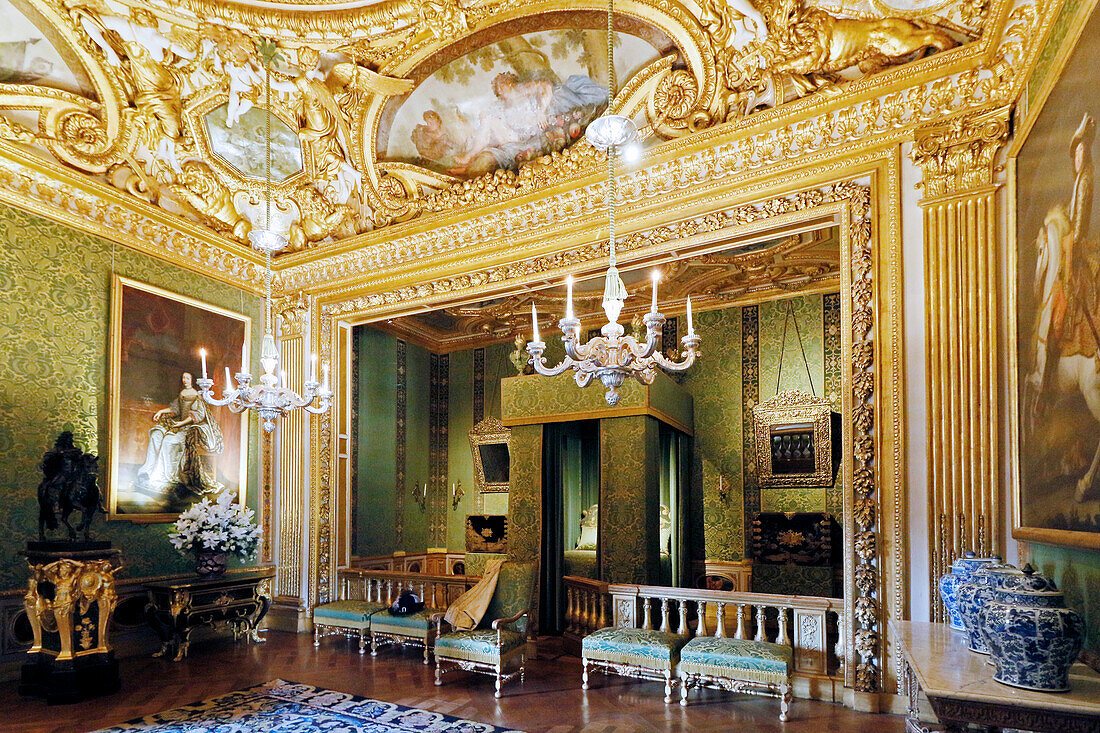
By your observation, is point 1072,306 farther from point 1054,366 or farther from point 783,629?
point 783,629

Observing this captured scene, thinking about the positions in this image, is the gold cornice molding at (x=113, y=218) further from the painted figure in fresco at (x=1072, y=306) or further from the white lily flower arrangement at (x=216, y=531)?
the painted figure in fresco at (x=1072, y=306)

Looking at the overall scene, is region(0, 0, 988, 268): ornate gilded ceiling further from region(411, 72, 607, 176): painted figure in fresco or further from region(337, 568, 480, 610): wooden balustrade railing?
region(337, 568, 480, 610): wooden balustrade railing

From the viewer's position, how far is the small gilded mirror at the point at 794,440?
9750 mm

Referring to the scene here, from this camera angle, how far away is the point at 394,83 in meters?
→ 7.09

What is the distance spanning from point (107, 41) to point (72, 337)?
2891 mm

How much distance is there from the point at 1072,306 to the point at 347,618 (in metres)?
6.93

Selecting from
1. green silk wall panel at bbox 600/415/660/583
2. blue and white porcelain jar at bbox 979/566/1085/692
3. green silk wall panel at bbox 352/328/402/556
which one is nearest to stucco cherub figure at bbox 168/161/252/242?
green silk wall panel at bbox 352/328/402/556

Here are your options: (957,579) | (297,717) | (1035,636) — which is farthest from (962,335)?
(297,717)

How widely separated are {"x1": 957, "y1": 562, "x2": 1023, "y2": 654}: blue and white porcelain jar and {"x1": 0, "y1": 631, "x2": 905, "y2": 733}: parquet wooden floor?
2050 mm

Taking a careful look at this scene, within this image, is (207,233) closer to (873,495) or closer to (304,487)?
(304,487)

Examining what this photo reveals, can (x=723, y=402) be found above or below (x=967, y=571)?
above

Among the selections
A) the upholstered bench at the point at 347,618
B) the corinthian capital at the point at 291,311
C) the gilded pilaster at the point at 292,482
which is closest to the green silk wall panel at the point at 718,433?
the upholstered bench at the point at 347,618

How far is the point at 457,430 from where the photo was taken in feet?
40.9

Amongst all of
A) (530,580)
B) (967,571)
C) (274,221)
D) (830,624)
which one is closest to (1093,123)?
(967,571)
